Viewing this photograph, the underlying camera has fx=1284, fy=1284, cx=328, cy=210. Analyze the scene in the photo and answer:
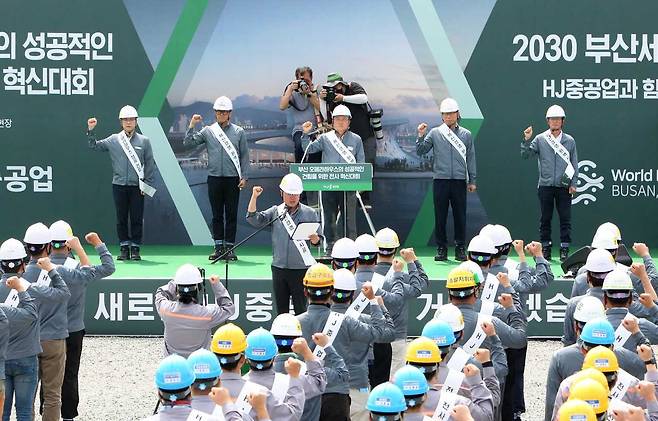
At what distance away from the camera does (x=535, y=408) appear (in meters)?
12.5

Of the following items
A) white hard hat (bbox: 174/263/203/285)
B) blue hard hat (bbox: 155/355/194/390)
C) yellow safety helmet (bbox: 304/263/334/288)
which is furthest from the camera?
white hard hat (bbox: 174/263/203/285)

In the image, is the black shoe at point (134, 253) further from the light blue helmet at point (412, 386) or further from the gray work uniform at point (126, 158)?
the light blue helmet at point (412, 386)

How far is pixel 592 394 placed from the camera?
6.98m

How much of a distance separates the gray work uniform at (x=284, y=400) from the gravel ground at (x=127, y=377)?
4.42 metres

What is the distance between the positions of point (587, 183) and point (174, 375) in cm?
1161

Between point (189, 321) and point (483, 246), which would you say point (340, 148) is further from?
point (189, 321)

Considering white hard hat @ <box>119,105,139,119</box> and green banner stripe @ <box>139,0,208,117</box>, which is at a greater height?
green banner stripe @ <box>139,0,208,117</box>

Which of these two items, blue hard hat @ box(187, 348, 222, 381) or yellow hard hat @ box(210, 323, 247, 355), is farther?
yellow hard hat @ box(210, 323, 247, 355)

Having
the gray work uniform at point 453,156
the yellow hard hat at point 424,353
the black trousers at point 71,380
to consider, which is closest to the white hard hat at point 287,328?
the yellow hard hat at point 424,353

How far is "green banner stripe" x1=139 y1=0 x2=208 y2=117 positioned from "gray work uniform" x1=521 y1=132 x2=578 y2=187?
16.0 ft

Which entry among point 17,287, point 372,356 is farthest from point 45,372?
point 372,356

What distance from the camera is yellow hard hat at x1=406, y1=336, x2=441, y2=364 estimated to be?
7809 mm

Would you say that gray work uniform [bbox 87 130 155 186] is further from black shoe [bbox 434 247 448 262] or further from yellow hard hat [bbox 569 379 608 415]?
yellow hard hat [bbox 569 379 608 415]

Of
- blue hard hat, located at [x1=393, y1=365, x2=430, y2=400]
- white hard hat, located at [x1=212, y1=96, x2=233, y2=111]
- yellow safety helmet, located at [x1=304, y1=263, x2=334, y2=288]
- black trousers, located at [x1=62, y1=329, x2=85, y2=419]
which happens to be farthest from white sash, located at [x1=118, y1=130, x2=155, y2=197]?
blue hard hat, located at [x1=393, y1=365, x2=430, y2=400]
